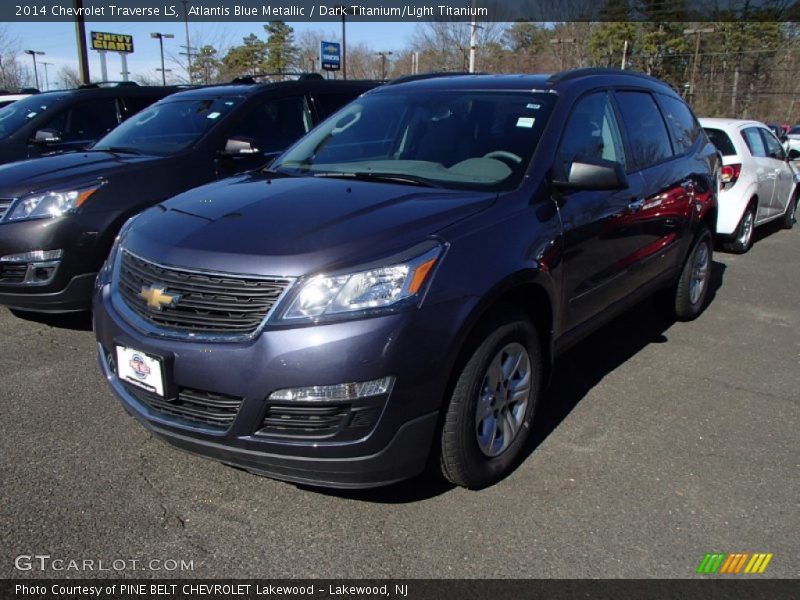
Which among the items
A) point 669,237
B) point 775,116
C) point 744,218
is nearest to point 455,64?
point 775,116

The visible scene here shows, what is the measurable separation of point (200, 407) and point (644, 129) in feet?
11.3

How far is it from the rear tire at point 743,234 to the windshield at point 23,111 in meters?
8.17

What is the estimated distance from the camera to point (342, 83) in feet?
23.4

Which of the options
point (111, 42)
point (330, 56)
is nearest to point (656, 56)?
point (330, 56)

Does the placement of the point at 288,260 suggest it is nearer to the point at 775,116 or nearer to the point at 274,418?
the point at 274,418

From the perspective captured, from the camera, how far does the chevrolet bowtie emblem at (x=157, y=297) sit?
2.63 meters

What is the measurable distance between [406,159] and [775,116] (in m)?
47.3

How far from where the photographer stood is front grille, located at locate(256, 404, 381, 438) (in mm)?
2441

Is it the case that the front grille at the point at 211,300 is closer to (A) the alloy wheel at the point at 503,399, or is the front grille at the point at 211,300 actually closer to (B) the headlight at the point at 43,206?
(A) the alloy wheel at the point at 503,399

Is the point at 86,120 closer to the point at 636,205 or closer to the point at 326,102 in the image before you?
the point at 326,102

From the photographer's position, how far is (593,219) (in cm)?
354

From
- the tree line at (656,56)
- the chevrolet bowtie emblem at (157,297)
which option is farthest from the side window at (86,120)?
the tree line at (656,56)

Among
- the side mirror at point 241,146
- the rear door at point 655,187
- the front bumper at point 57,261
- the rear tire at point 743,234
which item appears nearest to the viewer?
the rear door at point 655,187

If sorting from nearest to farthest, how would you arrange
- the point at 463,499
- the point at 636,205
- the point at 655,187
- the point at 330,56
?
the point at 463,499
the point at 636,205
the point at 655,187
the point at 330,56
